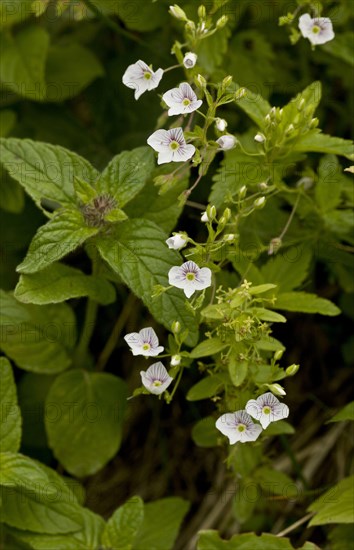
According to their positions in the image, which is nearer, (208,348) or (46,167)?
(208,348)

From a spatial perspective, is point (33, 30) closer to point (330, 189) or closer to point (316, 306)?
point (330, 189)

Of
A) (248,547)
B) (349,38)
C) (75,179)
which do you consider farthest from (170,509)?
(349,38)

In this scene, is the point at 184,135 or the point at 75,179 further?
the point at 75,179

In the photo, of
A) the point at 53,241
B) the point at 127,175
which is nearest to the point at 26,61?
the point at 127,175

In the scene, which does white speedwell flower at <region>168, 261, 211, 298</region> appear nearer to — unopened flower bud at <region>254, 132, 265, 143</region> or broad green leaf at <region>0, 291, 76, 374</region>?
unopened flower bud at <region>254, 132, 265, 143</region>

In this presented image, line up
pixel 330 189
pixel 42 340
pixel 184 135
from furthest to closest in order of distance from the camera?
1. pixel 42 340
2. pixel 330 189
3. pixel 184 135

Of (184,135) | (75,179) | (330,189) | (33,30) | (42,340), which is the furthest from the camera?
(33,30)

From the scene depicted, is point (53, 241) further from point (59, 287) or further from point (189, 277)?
point (189, 277)
